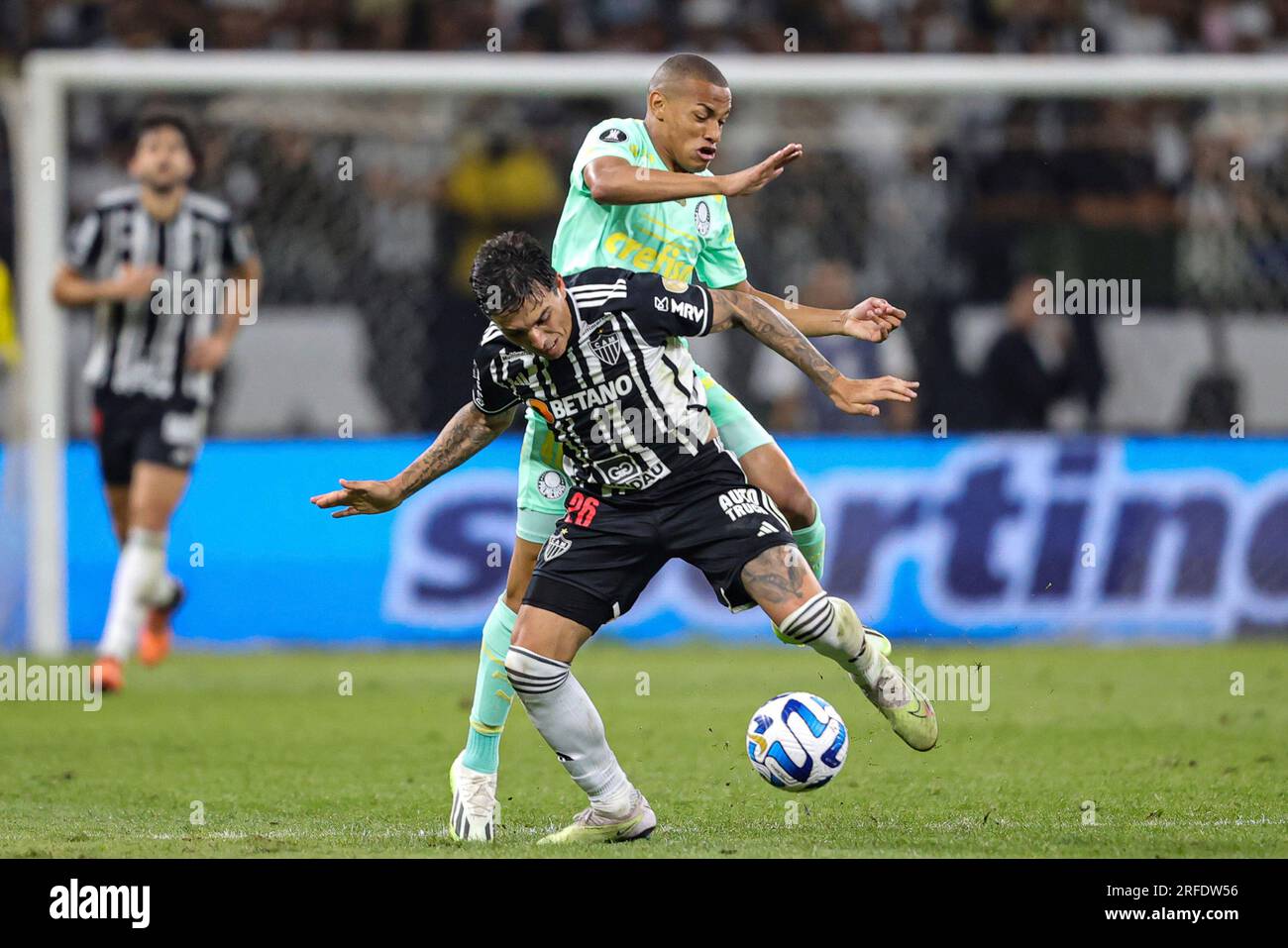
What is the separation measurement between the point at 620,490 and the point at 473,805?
44.0 inches

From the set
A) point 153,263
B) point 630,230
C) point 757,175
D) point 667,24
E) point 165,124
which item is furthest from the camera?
point 667,24

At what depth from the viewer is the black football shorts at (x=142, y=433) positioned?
10.5 meters

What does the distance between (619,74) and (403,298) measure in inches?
95.1

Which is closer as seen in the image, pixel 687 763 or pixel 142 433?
pixel 687 763

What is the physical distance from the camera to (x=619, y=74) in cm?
1256

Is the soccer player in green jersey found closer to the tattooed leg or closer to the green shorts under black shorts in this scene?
the green shorts under black shorts

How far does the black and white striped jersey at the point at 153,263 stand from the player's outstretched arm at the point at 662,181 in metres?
4.90

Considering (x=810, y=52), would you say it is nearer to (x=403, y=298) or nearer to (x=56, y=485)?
(x=403, y=298)

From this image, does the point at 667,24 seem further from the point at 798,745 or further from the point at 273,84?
the point at 798,745

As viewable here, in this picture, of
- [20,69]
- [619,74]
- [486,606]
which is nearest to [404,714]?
[486,606]

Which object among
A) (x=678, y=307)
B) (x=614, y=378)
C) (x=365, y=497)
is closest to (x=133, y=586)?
(x=365, y=497)

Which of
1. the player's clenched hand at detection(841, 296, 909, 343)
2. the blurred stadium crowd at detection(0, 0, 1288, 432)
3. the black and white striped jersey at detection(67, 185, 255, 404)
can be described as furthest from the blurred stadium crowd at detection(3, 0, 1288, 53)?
the player's clenched hand at detection(841, 296, 909, 343)

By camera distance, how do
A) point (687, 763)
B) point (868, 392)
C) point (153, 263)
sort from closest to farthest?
point (868, 392) → point (687, 763) → point (153, 263)

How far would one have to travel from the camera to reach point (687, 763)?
313 inches
